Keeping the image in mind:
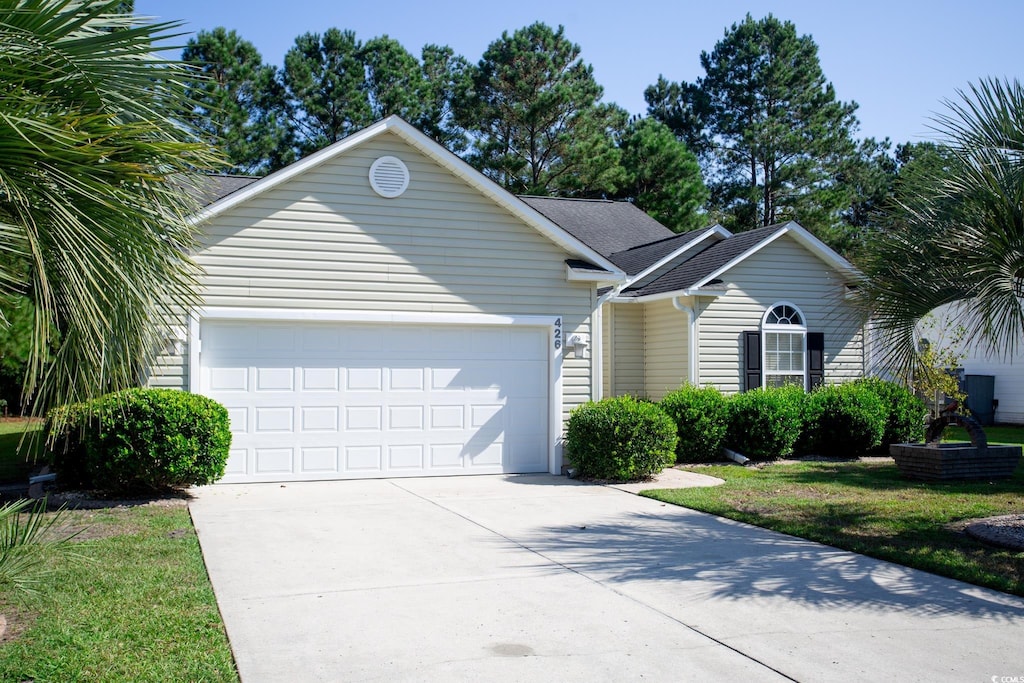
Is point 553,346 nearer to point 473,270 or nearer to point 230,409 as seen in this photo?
point 473,270

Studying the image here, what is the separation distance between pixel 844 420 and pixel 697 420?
2.92 m

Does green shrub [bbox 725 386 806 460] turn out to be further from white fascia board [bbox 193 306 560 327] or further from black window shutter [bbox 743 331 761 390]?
white fascia board [bbox 193 306 560 327]

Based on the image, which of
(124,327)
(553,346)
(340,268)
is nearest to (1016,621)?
(124,327)

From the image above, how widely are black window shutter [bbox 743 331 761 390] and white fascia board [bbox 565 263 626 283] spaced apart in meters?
3.70

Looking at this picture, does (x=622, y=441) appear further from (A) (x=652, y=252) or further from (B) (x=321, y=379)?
(A) (x=652, y=252)

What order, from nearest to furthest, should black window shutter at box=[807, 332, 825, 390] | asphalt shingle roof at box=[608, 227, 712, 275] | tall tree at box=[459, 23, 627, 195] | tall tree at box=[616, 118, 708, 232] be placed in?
black window shutter at box=[807, 332, 825, 390], asphalt shingle roof at box=[608, 227, 712, 275], tall tree at box=[459, 23, 627, 195], tall tree at box=[616, 118, 708, 232]

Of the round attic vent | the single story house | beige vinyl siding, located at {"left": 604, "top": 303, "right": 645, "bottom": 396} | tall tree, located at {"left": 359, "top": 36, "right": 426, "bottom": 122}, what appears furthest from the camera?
tall tree, located at {"left": 359, "top": 36, "right": 426, "bottom": 122}

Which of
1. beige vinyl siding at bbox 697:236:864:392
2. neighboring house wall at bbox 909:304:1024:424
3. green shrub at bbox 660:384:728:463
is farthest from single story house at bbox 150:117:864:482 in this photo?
neighboring house wall at bbox 909:304:1024:424

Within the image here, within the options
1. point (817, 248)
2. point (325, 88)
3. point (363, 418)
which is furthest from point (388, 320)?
point (325, 88)

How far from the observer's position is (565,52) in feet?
110

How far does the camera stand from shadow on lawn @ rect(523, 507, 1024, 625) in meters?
6.35

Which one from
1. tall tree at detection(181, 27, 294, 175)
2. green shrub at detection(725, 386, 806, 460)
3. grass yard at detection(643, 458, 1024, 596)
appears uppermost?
tall tree at detection(181, 27, 294, 175)

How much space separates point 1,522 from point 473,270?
28.3 feet

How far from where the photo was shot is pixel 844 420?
15398 millimetres
